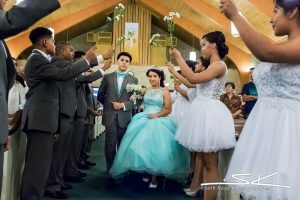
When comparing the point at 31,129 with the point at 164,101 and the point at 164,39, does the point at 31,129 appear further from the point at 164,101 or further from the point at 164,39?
the point at 164,39

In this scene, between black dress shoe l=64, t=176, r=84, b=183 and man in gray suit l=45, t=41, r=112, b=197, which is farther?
black dress shoe l=64, t=176, r=84, b=183

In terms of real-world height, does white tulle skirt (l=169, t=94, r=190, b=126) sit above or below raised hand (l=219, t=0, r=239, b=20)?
below

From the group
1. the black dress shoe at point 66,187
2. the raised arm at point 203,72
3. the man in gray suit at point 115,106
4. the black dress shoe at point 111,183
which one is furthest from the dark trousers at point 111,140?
the raised arm at point 203,72

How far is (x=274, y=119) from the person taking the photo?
1684 millimetres

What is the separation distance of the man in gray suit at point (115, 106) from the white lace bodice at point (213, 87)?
62.8 inches

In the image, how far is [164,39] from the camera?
17188 mm

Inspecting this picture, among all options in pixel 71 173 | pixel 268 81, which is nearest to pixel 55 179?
pixel 71 173

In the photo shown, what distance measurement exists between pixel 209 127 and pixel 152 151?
1228mm

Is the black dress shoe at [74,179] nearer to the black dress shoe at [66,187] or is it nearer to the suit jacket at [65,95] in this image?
the black dress shoe at [66,187]

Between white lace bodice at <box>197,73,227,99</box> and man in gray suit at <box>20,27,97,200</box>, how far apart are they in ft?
3.19

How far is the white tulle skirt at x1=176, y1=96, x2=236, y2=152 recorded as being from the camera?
10.1ft

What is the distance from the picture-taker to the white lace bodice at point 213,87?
317 centimetres

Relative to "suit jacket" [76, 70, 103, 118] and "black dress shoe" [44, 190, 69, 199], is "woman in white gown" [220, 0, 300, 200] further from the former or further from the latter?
"suit jacket" [76, 70, 103, 118]

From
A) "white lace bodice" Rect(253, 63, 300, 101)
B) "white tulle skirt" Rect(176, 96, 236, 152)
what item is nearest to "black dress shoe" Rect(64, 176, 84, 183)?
"white tulle skirt" Rect(176, 96, 236, 152)
